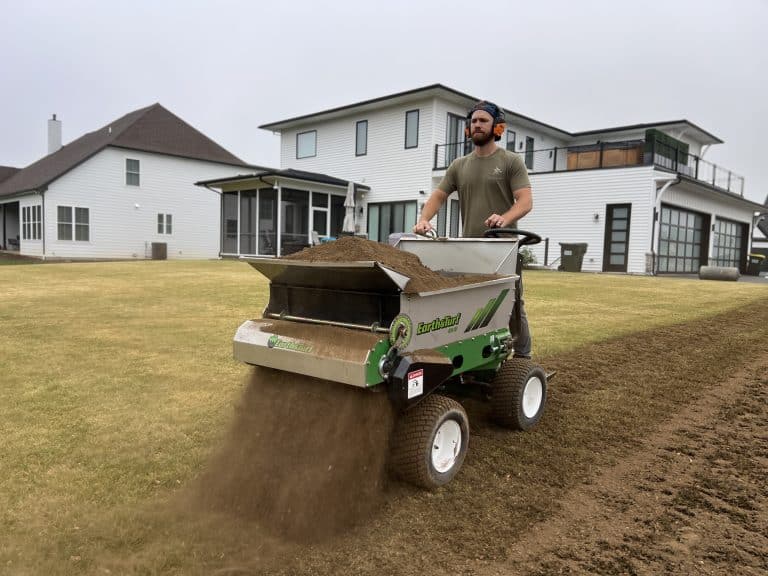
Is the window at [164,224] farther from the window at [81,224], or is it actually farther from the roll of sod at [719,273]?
the roll of sod at [719,273]

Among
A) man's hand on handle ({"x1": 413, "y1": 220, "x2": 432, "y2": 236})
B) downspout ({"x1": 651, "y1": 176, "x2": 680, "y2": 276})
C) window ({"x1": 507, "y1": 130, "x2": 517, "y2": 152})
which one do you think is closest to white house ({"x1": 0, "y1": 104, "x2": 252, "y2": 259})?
window ({"x1": 507, "y1": 130, "x2": 517, "y2": 152})

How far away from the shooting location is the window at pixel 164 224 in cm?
2805

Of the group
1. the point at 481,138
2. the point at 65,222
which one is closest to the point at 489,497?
the point at 481,138

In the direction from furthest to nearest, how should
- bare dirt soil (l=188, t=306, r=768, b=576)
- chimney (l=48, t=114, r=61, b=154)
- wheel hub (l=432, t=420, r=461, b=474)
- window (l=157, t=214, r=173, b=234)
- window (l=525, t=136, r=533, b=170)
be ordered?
1. chimney (l=48, t=114, r=61, b=154)
2. window (l=157, t=214, r=173, b=234)
3. window (l=525, t=136, r=533, b=170)
4. wheel hub (l=432, t=420, r=461, b=474)
5. bare dirt soil (l=188, t=306, r=768, b=576)

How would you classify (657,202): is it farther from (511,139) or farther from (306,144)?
(306,144)

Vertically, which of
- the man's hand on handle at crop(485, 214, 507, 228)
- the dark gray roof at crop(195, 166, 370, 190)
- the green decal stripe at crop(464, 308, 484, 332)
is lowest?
the green decal stripe at crop(464, 308, 484, 332)

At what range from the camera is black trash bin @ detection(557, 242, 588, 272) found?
19.2 m

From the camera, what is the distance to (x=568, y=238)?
20656 mm

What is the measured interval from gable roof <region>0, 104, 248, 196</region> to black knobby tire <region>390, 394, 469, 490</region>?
26625mm

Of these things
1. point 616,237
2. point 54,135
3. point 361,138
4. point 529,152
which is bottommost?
point 616,237

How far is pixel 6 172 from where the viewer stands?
3469cm

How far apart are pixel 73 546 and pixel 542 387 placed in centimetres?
268

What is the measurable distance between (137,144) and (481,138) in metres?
27.7

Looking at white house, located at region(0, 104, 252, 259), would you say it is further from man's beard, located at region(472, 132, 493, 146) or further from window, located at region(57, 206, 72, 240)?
man's beard, located at region(472, 132, 493, 146)
